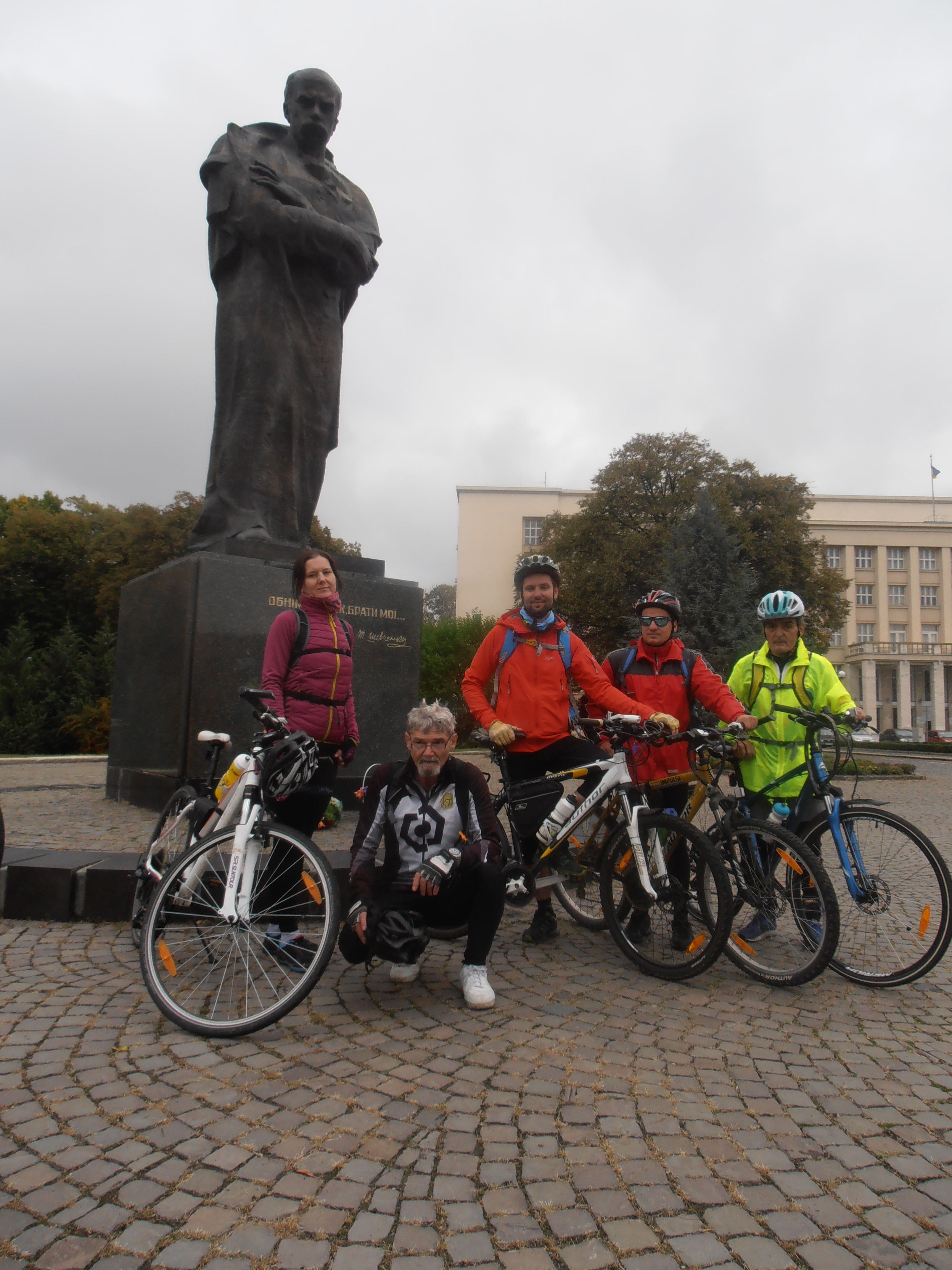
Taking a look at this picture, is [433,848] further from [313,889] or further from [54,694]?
[54,694]

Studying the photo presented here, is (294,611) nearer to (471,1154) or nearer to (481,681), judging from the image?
(481,681)

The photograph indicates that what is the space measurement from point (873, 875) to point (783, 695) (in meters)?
0.97

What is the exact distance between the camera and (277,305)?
752cm

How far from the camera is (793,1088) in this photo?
8.82 ft

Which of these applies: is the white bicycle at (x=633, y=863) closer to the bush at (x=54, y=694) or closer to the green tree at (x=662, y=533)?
the bush at (x=54, y=694)

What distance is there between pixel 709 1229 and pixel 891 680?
232ft

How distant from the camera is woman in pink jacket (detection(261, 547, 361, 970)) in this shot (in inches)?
153

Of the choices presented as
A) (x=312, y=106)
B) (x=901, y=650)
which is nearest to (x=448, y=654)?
(x=312, y=106)

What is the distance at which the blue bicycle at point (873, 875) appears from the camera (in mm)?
3727

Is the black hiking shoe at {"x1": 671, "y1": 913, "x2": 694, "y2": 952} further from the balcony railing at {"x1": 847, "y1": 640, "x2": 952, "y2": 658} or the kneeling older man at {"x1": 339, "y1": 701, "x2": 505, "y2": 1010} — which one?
the balcony railing at {"x1": 847, "y1": 640, "x2": 952, "y2": 658}

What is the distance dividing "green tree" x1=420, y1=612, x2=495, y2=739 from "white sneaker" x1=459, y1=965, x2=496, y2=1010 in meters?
32.8

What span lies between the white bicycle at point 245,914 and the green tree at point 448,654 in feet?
108

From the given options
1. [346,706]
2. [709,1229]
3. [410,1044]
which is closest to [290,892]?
[410,1044]

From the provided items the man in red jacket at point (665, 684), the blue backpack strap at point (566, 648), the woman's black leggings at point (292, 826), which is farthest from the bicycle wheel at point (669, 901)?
the woman's black leggings at point (292, 826)
